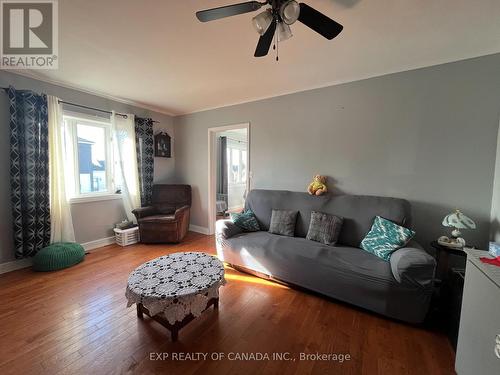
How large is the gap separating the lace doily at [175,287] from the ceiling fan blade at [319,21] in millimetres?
1919

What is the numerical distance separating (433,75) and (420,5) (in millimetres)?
1128

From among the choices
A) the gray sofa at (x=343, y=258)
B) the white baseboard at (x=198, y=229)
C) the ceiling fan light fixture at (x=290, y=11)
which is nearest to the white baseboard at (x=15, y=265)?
the white baseboard at (x=198, y=229)

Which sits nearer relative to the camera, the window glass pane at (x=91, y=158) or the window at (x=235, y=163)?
the window glass pane at (x=91, y=158)

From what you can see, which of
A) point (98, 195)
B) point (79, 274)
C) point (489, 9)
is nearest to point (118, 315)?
point (79, 274)

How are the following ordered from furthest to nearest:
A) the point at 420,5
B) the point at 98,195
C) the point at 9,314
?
the point at 98,195, the point at 9,314, the point at 420,5

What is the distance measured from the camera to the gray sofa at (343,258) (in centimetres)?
170

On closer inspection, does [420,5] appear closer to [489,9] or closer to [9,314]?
[489,9]

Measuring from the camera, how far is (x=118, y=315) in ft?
6.05

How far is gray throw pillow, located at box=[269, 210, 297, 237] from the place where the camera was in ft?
8.97

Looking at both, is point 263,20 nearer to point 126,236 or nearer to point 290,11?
point 290,11

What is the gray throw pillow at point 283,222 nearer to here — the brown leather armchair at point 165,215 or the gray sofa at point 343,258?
the gray sofa at point 343,258

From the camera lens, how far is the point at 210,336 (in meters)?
1.64

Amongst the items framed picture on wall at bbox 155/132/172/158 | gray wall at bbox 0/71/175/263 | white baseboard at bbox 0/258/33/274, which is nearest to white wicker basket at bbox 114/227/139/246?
gray wall at bbox 0/71/175/263

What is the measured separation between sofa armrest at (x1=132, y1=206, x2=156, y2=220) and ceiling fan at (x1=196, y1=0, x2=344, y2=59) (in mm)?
3113
